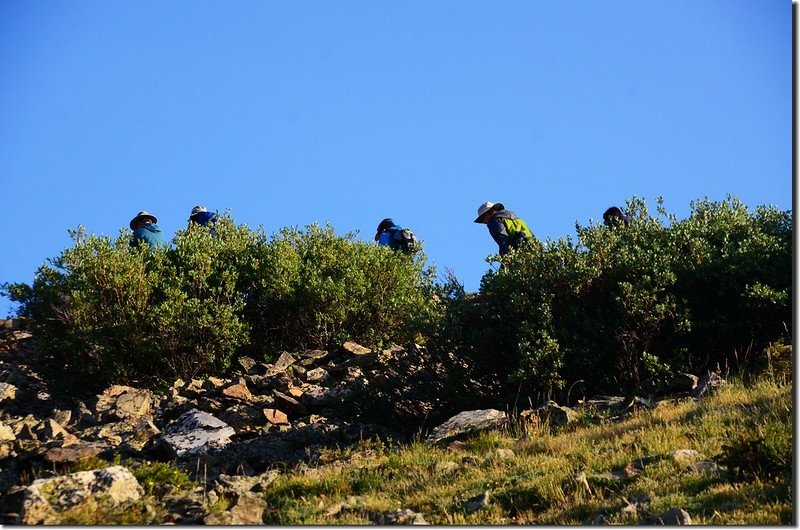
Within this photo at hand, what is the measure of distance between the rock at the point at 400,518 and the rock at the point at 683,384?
4690 millimetres

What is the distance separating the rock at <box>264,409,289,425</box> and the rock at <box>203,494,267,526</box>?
3.95 m

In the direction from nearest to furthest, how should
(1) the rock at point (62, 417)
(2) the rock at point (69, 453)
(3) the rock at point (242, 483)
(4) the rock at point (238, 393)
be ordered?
(3) the rock at point (242, 483), (2) the rock at point (69, 453), (1) the rock at point (62, 417), (4) the rock at point (238, 393)

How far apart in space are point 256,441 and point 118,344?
4.63 metres

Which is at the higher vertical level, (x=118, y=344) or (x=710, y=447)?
(x=118, y=344)

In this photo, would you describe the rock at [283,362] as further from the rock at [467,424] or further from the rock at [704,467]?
the rock at [704,467]

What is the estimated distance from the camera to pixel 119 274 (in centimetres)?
1677

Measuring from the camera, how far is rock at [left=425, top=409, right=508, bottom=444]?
1192 centimetres

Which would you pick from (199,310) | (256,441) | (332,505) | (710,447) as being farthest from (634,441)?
(199,310)

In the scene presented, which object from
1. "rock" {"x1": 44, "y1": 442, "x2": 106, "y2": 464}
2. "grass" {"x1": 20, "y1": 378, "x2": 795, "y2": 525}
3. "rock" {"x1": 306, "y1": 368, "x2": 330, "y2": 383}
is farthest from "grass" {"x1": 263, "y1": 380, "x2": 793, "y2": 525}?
"rock" {"x1": 306, "y1": 368, "x2": 330, "y2": 383}

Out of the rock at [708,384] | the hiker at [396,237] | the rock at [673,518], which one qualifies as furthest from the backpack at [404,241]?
the rock at [673,518]

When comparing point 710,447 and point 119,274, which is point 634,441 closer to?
point 710,447

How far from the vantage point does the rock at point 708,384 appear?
12.3 meters

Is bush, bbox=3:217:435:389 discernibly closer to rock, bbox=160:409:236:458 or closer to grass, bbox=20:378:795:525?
rock, bbox=160:409:236:458

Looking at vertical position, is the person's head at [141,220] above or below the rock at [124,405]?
above
